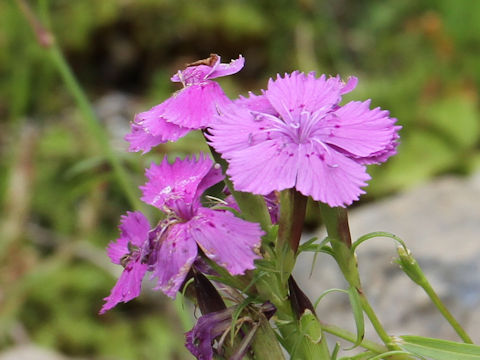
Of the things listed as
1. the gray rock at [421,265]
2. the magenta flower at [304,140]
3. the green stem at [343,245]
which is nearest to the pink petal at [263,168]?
the magenta flower at [304,140]

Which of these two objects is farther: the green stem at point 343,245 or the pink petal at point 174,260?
the green stem at point 343,245

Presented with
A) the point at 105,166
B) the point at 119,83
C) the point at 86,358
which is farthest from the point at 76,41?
the point at 86,358

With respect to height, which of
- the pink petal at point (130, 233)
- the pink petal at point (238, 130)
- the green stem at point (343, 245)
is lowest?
the green stem at point (343, 245)

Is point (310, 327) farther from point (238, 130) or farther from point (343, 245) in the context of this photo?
point (238, 130)

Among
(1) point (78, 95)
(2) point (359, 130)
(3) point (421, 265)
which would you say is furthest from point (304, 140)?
(3) point (421, 265)

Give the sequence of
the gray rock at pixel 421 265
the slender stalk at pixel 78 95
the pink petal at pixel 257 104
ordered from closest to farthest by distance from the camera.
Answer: the pink petal at pixel 257 104
the slender stalk at pixel 78 95
the gray rock at pixel 421 265

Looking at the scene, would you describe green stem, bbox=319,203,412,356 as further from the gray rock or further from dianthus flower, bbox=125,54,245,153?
the gray rock

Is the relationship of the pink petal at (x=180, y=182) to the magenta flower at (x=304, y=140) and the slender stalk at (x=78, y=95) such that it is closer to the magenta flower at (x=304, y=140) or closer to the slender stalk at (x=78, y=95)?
the magenta flower at (x=304, y=140)
